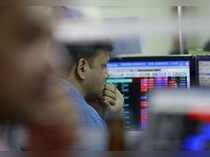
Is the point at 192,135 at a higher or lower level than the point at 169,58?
lower

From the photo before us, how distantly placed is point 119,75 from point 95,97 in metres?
0.40

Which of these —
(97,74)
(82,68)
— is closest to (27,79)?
(82,68)

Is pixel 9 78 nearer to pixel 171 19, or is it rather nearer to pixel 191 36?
pixel 171 19

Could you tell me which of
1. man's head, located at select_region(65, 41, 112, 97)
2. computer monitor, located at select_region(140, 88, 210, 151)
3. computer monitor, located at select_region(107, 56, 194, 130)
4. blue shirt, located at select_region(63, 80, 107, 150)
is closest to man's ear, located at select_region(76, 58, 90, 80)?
man's head, located at select_region(65, 41, 112, 97)

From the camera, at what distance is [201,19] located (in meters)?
1.14

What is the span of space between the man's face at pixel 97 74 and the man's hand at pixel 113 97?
8 cm

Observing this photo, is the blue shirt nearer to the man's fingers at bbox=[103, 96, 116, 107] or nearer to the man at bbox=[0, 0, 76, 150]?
the man at bbox=[0, 0, 76, 150]

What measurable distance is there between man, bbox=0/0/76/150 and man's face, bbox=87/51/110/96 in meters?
0.98

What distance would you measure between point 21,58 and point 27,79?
18mm

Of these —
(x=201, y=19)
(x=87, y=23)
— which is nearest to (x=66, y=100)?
(x=201, y=19)

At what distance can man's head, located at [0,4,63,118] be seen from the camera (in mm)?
382

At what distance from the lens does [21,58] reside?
390 mm

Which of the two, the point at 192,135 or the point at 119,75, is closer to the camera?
the point at 192,135

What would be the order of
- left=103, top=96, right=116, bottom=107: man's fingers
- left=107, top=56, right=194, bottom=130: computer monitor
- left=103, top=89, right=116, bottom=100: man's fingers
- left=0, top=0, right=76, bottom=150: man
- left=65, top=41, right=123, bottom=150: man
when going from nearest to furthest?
left=0, top=0, right=76, bottom=150: man < left=65, top=41, right=123, bottom=150: man < left=103, top=96, right=116, bottom=107: man's fingers < left=103, top=89, right=116, bottom=100: man's fingers < left=107, top=56, right=194, bottom=130: computer monitor
